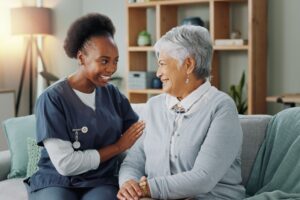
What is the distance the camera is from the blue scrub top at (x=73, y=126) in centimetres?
196

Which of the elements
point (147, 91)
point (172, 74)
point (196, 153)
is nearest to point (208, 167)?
point (196, 153)

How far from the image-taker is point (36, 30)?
5.00 meters

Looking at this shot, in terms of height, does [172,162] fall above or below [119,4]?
below

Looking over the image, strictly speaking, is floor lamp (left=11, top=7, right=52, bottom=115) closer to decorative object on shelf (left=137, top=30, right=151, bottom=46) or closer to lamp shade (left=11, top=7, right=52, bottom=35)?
lamp shade (left=11, top=7, right=52, bottom=35)

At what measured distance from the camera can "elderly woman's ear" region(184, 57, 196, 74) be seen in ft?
6.21

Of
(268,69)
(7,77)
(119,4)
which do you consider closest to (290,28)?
(268,69)

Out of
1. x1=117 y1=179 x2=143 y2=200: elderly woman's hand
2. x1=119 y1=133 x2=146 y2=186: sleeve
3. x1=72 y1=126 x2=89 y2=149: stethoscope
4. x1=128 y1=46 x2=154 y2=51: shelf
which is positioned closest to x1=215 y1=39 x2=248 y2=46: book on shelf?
x1=128 y1=46 x2=154 y2=51: shelf

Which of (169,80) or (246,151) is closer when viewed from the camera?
(169,80)

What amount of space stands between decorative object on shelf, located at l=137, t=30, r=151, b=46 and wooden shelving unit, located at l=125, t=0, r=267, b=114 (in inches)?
2.6

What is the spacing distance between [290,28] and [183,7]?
1023mm

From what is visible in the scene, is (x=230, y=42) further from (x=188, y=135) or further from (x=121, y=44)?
(x=188, y=135)

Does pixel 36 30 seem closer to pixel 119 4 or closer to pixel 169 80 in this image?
pixel 119 4

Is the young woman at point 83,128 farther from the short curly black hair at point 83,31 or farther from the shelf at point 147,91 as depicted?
the shelf at point 147,91

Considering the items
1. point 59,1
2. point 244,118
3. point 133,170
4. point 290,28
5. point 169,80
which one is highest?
point 59,1
